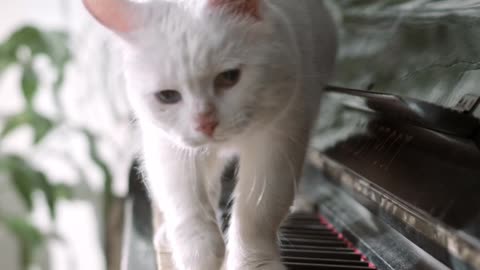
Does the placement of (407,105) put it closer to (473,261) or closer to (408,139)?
(408,139)

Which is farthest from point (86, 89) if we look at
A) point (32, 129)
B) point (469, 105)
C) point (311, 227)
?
point (469, 105)

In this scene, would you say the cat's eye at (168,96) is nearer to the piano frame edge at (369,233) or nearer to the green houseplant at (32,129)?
the piano frame edge at (369,233)

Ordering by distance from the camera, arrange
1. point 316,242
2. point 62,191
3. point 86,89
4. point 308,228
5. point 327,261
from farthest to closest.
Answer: point 86,89 → point 62,191 → point 308,228 → point 316,242 → point 327,261

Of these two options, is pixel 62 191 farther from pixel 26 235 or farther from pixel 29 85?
pixel 29 85

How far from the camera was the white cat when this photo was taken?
2.53 feet

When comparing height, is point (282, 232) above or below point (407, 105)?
below

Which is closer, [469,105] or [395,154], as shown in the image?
[469,105]

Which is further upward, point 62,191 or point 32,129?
point 32,129

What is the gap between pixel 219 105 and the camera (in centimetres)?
77

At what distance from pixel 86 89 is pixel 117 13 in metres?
1.54

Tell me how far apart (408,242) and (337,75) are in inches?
19.9

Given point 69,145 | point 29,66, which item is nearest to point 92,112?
point 69,145

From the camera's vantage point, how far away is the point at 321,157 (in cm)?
120

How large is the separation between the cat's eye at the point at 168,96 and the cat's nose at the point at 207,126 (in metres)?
0.05
